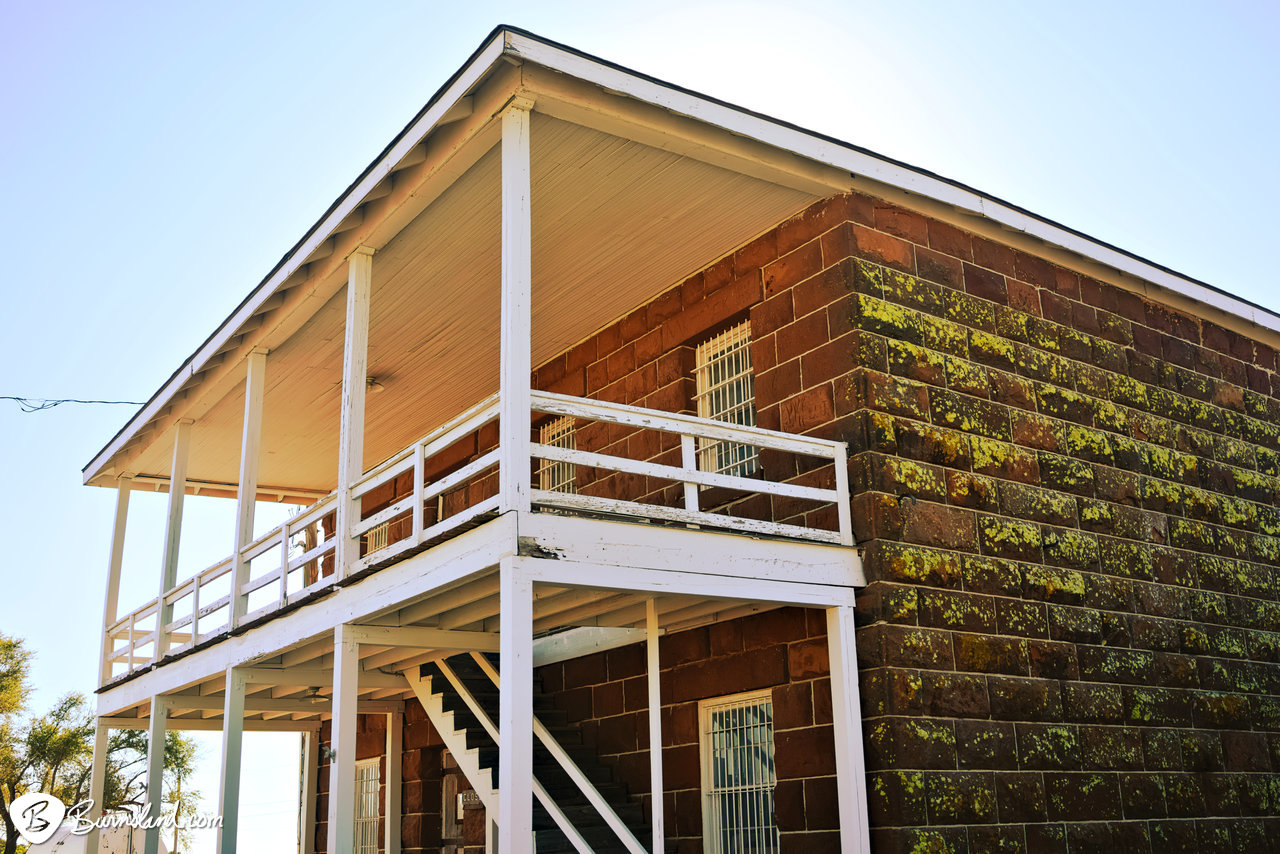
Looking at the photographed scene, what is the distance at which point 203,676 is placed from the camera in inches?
481

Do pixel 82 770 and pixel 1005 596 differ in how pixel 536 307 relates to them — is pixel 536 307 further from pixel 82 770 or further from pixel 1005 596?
pixel 82 770

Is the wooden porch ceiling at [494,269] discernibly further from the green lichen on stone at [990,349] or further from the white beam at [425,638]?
the white beam at [425,638]

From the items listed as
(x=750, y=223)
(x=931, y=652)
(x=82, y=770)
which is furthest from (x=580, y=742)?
(x=82, y=770)

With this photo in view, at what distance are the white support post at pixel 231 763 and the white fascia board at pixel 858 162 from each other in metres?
6.83

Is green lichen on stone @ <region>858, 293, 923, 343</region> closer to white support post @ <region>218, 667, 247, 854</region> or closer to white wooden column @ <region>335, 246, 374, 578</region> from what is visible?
white wooden column @ <region>335, 246, 374, 578</region>

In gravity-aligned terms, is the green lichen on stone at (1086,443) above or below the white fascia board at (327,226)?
below

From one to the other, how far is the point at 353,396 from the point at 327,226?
144cm

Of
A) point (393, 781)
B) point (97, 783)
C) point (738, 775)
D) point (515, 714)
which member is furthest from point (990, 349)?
point (97, 783)

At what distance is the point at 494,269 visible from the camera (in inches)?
438

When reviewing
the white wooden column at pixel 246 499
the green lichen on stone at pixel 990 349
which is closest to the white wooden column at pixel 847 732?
the green lichen on stone at pixel 990 349

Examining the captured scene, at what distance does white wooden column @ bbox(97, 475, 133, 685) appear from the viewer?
50.3 ft

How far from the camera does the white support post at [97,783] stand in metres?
13.6

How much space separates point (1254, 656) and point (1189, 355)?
309 centimetres

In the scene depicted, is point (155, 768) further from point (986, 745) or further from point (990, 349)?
point (990, 349)
